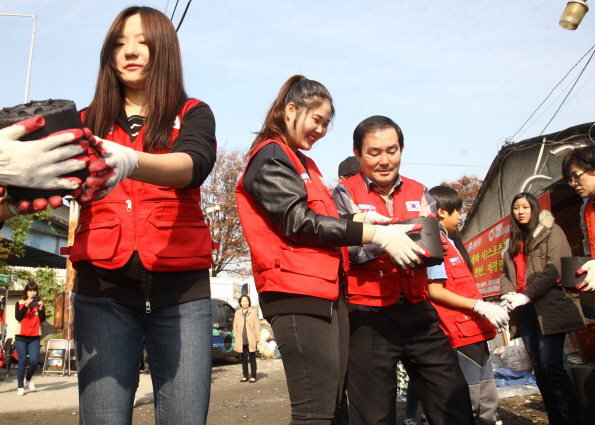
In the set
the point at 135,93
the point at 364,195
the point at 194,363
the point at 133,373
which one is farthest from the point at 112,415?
the point at 364,195

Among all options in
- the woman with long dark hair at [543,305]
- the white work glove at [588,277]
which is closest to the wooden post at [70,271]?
the woman with long dark hair at [543,305]

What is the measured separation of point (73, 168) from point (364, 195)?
206 cm

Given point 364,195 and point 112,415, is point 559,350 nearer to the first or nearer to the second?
point 364,195

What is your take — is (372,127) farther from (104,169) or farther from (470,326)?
→ (104,169)

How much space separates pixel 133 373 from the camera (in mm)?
1874

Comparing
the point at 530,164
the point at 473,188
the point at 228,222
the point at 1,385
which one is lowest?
the point at 1,385

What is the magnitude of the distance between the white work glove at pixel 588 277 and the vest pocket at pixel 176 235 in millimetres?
2409

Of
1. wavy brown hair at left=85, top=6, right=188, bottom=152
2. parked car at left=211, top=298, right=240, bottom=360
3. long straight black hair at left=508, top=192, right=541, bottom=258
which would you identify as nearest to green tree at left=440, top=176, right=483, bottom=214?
parked car at left=211, top=298, right=240, bottom=360

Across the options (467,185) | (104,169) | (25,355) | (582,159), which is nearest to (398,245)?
(104,169)

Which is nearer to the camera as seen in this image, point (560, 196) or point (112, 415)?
point (112, 415)

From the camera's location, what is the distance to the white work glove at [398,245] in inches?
92.1

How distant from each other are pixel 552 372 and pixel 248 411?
4014 mm

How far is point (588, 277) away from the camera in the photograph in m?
3.15

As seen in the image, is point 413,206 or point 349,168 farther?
point 349,168
